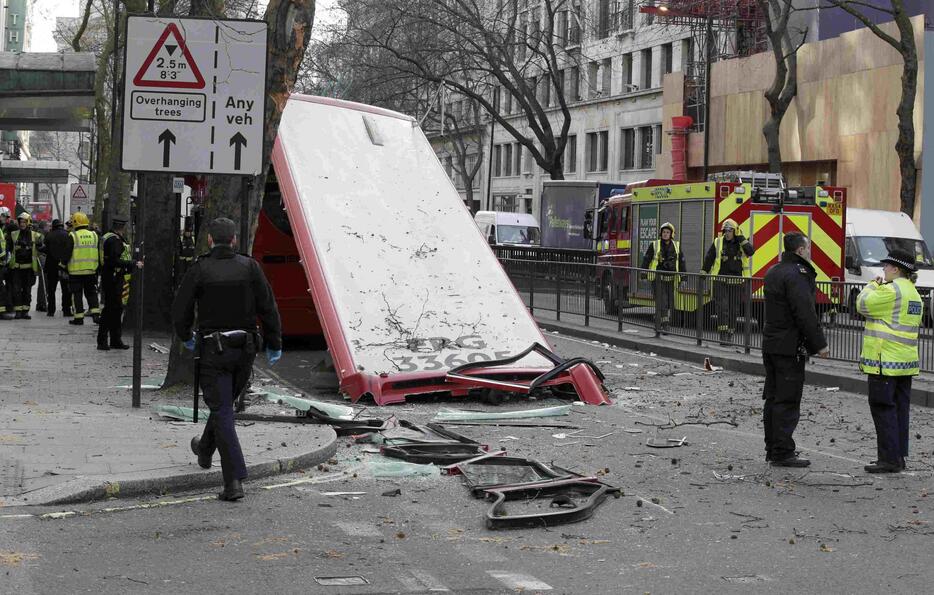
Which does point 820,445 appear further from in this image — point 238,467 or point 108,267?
point 108,267

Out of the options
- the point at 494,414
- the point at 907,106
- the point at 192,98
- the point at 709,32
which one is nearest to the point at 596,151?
the point at 709,32

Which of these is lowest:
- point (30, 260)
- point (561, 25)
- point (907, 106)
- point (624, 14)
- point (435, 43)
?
point (30, 260)

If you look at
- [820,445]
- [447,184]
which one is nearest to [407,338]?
[447,184]

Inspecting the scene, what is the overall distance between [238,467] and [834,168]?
118 feet

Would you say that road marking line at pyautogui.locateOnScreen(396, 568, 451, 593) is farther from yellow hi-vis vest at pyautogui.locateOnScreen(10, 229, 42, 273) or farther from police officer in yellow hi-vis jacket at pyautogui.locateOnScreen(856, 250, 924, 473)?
yellow hi-vis vest at pyautogui.locateOnScreen(10, 229, 42, 273)

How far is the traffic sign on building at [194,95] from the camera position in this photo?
12.4 metres

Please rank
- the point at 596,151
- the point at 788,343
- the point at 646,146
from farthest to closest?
the point at 596,151 → the point at 646,146 → the point at 788,343

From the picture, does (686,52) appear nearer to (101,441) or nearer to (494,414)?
(494,414)

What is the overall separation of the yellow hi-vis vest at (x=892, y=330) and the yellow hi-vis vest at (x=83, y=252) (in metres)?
14.3

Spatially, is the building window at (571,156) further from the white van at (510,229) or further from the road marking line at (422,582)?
the road marking line at (422,582)

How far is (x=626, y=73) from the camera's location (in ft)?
211

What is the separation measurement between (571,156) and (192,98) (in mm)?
59192

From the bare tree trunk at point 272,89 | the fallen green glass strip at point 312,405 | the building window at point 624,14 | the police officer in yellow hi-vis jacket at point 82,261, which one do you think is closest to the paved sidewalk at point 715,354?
the fallen green glass strip at point 312,405

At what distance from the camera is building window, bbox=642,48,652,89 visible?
6204 cm
